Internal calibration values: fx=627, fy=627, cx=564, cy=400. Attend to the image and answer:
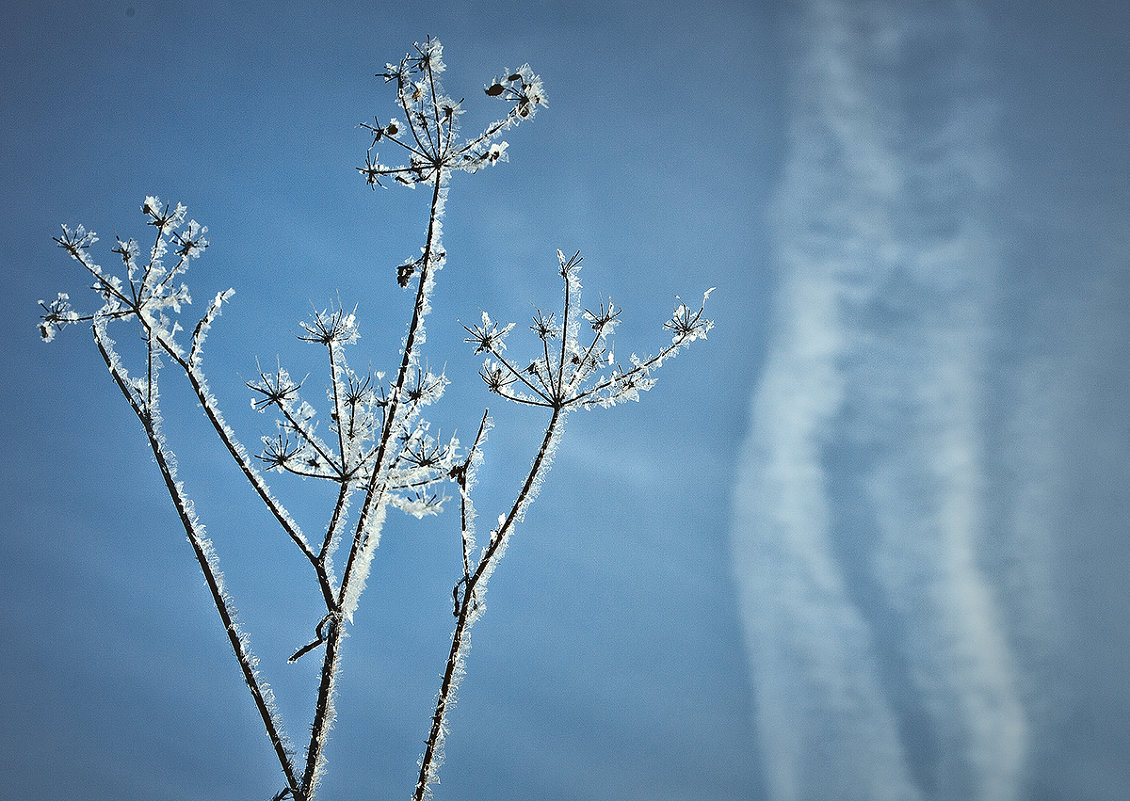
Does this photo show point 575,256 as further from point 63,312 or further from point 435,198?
point 63,312

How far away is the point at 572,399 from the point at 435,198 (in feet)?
5.00

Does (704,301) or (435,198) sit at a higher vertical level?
(704,301)

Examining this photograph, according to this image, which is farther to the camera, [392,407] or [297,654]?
[392,407]

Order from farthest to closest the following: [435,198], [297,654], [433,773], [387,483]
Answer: [435,198]
[387,483]
[433,773]
[297,654]

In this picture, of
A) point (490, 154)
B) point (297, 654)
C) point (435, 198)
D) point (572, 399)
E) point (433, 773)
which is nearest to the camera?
point (297, 654)

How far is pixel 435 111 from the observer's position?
3.64 metres

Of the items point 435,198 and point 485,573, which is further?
point 435,198

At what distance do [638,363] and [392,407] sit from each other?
2.10 m

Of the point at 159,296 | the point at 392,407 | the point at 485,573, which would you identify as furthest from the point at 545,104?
the point at 485,573

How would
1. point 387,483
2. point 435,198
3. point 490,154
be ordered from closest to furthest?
point 387,483 < point 435,198 < point 490,154

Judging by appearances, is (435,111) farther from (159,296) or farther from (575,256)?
(159,296)

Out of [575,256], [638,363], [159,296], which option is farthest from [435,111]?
[638,363]

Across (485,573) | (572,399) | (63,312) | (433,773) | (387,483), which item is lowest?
(433,773)

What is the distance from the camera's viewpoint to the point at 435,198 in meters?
3.35
